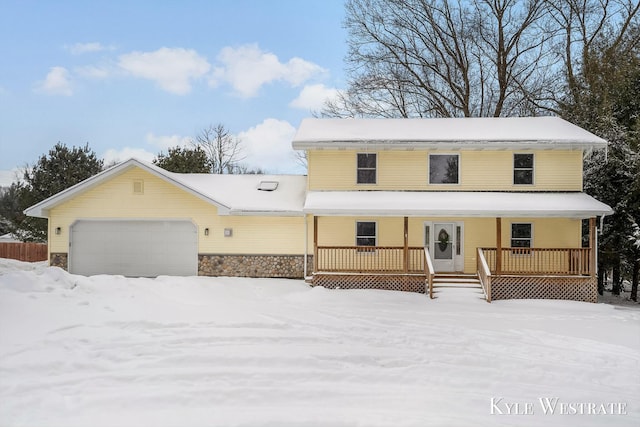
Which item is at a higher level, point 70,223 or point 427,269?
point 70,223

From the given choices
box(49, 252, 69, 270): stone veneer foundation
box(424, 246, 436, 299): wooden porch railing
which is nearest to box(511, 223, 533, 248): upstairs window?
box(424, 246, 436, 299): wooden porch railing

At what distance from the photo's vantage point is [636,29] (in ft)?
67.3

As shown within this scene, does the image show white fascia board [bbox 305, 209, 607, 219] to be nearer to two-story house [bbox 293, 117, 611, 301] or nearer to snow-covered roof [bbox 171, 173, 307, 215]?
two-story house [bbox 293, 117, 611, 301]

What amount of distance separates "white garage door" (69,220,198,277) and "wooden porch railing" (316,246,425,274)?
4.99m

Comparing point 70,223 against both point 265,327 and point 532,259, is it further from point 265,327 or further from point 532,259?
point 532,259

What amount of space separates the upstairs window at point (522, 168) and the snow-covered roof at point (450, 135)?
0.52 metres

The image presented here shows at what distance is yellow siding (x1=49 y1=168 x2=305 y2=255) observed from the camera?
52.1ft

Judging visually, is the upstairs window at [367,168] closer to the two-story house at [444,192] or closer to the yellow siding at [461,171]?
the two-story house at [444,192]

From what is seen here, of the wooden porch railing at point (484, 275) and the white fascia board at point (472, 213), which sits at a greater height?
the white fascia board at point (472, 213)

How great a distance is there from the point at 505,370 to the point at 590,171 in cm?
1274

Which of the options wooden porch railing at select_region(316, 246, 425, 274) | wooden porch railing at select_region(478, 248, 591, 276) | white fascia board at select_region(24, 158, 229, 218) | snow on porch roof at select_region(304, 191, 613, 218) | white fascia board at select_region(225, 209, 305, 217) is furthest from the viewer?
white fascia board at select_region(225, 209, 305, 217)

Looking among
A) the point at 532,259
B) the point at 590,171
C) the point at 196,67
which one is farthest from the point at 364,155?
the point at 196,67

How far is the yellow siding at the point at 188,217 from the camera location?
15883 millimetres

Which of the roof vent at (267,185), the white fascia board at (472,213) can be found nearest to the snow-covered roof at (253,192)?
the roof vent at (267,185)
